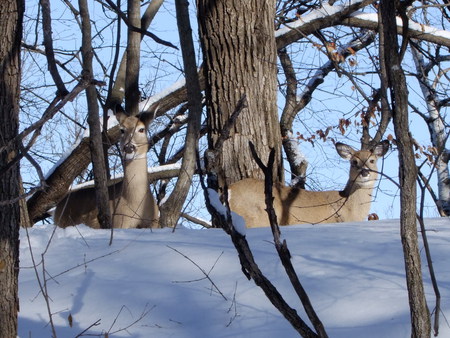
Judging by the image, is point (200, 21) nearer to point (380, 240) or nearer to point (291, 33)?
point (291, 33)

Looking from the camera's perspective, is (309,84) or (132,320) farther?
(309,84)

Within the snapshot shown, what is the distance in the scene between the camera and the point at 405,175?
3076 mm

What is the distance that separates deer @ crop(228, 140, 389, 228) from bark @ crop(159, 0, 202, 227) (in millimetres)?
658

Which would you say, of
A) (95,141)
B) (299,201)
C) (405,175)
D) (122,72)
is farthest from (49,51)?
(122,72)

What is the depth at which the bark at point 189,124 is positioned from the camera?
7043 millimetres

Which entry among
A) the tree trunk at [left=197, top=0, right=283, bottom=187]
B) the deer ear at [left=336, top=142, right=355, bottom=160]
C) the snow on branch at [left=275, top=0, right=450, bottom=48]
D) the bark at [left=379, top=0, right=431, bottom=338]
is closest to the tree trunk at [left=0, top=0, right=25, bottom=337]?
the bark at [left=379, top=0, right=431, bottom=338]

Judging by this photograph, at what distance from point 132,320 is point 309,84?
11352mm

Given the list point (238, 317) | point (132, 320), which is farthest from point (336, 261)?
point (132, 320)

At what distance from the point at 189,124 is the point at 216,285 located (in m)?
3.29

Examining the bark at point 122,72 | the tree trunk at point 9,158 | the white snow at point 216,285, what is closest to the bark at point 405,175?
the white snow at point 216,285

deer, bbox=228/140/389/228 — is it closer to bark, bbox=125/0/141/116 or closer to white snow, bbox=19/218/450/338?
bark, bbox=125/0/141/116

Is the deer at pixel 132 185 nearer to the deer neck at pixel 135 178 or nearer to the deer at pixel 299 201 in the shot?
the deer neck at pixel 135 178

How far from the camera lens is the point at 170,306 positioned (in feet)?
12.3

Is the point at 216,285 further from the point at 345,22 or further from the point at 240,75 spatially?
the point at 345,22
